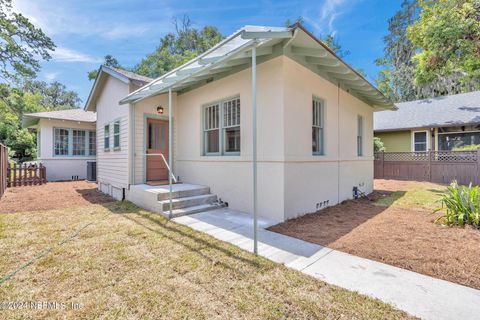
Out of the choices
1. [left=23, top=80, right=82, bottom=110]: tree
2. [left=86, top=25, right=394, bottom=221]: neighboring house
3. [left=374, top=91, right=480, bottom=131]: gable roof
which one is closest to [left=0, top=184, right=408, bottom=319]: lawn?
[left=86, top=25, right=394, bottom=221]: neighboring house

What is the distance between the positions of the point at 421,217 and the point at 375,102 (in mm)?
5057

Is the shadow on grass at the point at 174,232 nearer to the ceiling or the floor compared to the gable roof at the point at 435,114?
nearer to the floor

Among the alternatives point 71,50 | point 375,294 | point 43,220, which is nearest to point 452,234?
point 375,294

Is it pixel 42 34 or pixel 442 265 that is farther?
pixel 42 34

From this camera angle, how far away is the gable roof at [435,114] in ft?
41.5

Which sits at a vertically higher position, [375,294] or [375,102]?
[375,102]

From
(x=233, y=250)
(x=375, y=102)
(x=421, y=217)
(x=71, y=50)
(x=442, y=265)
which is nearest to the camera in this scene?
(x=442, y=265)

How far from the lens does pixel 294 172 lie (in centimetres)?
520

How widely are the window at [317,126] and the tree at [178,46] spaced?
75.3ft

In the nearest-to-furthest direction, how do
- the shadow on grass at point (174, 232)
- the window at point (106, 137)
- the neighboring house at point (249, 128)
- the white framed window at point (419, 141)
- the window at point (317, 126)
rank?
the shadow on grass at point (174, 232), the neighboring house at point (249, 128), the window at point (317, 126), the window at point (106, 137), the white framed window at point (419, 141)

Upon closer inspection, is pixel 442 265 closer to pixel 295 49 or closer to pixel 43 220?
pixel 295 49

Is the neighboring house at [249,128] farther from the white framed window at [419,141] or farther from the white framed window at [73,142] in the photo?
the white framed window at [419,141]

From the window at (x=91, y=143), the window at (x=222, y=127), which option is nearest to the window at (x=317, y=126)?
the window at (x=222, y=127)

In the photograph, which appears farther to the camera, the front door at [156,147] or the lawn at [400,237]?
the front door at [156,147]
